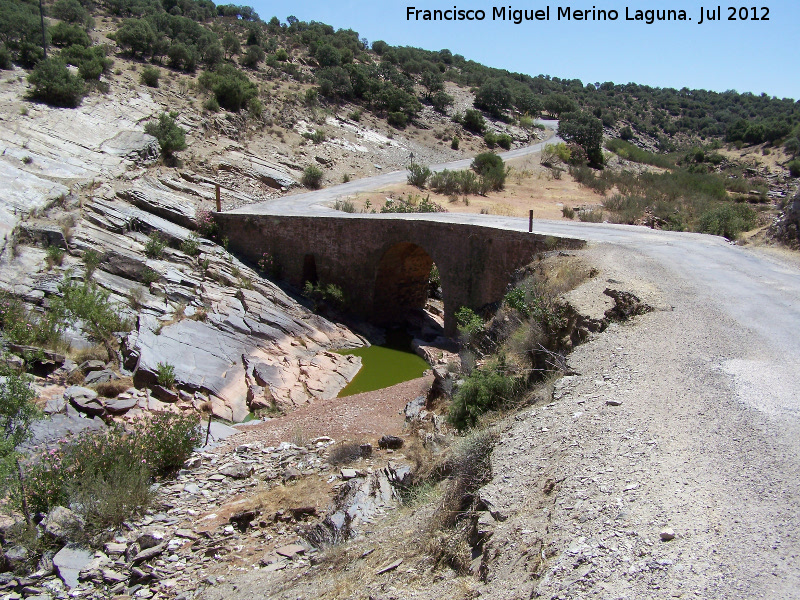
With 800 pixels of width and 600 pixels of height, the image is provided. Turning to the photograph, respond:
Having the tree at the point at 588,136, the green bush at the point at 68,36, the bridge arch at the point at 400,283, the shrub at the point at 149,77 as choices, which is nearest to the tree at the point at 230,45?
the green bush at the point at 68,36

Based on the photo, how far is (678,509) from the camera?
193 inches

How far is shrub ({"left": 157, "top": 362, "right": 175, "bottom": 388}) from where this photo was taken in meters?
14.2

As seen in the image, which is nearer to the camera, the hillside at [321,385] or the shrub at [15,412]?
the hillside at [321,385]

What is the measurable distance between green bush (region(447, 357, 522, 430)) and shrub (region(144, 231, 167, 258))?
13245mm

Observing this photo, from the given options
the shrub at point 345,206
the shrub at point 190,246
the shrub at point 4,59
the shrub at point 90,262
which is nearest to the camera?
the shrub at point 90,262

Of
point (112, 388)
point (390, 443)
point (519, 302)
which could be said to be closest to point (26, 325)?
point (112, 388)

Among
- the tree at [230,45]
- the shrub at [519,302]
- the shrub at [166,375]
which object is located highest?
the tree at [230,45]

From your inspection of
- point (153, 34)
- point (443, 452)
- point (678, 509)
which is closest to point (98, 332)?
point (443, 452)

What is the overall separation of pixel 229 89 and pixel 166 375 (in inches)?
830

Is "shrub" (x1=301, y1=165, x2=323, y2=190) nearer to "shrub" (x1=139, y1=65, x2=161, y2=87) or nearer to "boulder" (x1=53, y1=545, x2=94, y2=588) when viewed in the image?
"shrub" (x1=139, y1=65, x2=161, y2=87)

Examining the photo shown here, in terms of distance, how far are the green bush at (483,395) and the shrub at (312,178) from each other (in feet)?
69.5

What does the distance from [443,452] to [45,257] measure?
42.8 ft

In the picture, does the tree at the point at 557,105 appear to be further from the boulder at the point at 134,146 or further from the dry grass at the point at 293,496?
the dry grass at the point at 293,496

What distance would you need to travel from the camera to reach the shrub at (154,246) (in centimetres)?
1911
